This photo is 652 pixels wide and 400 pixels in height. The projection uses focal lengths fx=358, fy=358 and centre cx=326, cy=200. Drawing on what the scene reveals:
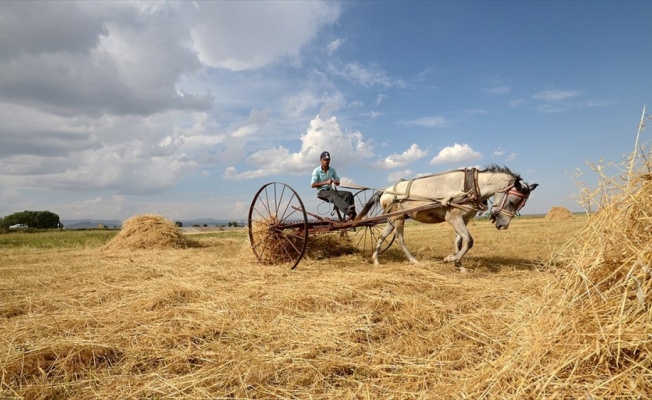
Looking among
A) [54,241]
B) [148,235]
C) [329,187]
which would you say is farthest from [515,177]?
[54,241]

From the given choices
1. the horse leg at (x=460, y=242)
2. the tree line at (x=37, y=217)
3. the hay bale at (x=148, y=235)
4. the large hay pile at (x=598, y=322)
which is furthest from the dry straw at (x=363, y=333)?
the tree line at (x=37, y=217)

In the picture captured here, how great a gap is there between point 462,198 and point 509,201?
2.76 ft

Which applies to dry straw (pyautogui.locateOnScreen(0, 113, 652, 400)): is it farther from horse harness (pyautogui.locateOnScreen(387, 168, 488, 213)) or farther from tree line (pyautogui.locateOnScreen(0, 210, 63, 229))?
tree line (pyautogui.locateOnScreen(0, 210, 63, 229))

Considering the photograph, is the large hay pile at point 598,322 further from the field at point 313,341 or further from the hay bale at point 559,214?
the hay bale at point 559,214

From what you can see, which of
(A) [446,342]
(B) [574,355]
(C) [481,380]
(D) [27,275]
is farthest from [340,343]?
(D) [27,275]

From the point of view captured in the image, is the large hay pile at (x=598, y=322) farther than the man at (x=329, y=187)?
No

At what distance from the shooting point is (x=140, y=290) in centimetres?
544

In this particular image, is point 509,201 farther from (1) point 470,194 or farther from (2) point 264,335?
(2) point 264,335

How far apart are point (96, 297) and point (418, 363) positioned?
4.70 metres

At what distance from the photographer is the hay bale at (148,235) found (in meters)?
11.9

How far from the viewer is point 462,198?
22.6 ft

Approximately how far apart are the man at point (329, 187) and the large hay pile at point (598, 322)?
5.17 metres

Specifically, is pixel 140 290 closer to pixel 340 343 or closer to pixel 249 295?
pixel 249 295

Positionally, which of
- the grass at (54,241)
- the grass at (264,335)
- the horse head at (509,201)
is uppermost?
the horse head at (509,201)
